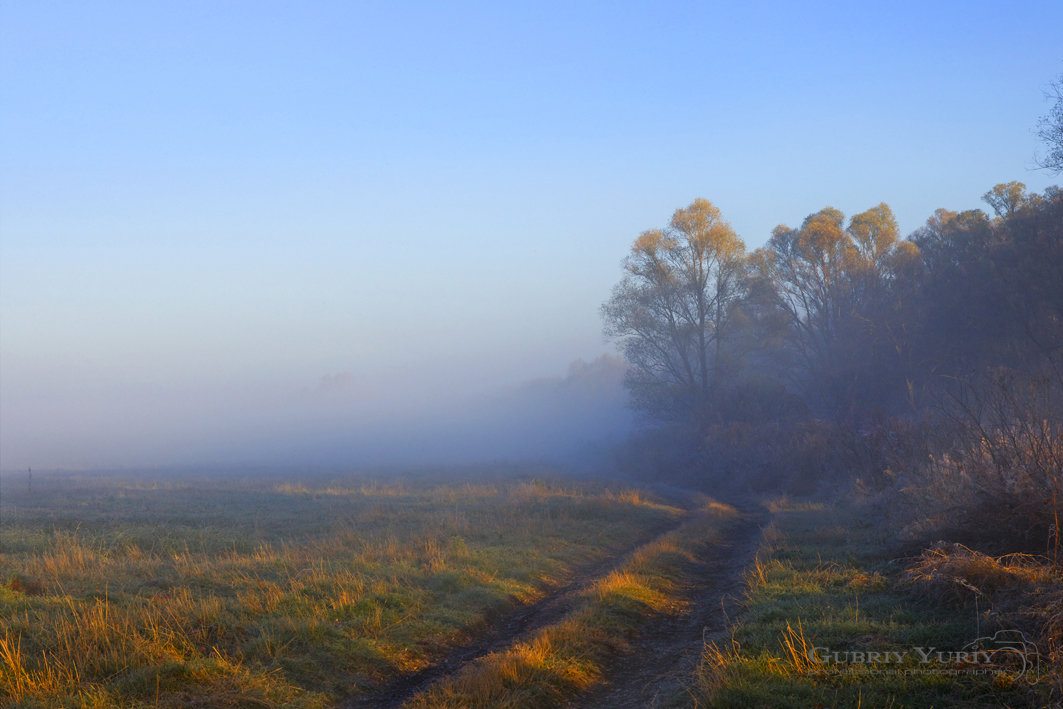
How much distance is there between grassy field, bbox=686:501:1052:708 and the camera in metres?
5.73

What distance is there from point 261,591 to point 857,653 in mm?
7925

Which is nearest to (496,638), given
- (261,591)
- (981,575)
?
(261,591)

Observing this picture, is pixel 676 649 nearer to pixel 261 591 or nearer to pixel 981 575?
pixel 981 575

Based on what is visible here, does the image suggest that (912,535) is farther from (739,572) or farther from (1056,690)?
(1056,690)

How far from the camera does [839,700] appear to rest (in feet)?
19.1

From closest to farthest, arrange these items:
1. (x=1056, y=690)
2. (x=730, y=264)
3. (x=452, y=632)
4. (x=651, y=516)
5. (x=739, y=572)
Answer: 1. (x=1056, y=690)
2. (x=452, y=632)
3. (x=739, y=572)
4. (x=651, y=516)
5. (x=730, y=264)

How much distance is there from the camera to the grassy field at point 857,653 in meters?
5.73

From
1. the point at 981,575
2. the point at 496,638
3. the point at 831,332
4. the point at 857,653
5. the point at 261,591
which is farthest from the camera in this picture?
the point at 831,332

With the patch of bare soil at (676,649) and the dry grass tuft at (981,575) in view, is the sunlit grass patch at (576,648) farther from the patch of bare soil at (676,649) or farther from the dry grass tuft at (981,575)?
the dry grass tuft at (981,575)

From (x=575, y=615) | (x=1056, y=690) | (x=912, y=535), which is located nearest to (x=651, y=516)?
(x=912, y=535)

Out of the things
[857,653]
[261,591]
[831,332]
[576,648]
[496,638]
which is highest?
[831,332]

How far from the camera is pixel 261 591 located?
9844 millimetres

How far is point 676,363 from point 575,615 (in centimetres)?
3362

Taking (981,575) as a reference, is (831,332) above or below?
above
